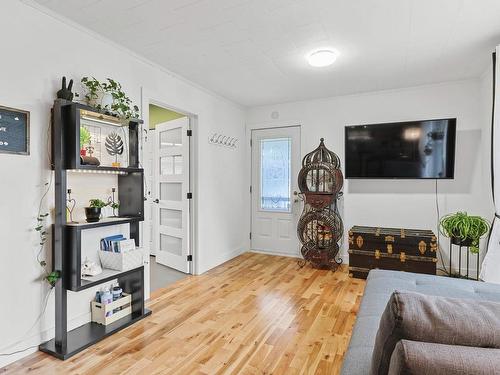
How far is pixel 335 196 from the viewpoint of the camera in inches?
165

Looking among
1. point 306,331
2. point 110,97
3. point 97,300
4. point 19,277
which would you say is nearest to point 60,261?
point 19,277

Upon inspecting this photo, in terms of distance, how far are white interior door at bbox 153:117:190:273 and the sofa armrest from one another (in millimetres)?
3510

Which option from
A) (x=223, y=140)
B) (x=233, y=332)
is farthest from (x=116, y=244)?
(x=223, y=140)

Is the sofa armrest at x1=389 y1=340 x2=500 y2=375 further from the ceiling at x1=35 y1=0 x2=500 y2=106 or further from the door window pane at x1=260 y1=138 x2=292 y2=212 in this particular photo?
the door window pane at x1=260 y1=138 x2=292 y2=212

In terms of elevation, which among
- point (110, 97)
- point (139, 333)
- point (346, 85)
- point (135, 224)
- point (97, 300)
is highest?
point (346, 85)

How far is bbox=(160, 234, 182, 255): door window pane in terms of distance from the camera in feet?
13.8

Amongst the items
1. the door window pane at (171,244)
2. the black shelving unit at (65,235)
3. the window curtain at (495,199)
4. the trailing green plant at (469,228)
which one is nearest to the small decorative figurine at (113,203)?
the black shelving unit at (65,235)

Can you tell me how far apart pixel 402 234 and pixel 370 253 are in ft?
1.48

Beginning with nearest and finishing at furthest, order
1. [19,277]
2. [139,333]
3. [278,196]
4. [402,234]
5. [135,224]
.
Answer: [19,277] < [139,333] < [135,224] < [402,234] < [278,196]

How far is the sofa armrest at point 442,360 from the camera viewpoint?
70 cm

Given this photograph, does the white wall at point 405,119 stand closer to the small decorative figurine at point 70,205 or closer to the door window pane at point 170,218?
the door window pane at point 170,218

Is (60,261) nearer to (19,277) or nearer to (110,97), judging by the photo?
(19,277)

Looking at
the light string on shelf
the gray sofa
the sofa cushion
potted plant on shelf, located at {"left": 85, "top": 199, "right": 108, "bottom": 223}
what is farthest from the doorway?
the sofa cushion

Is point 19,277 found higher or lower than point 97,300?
higher
